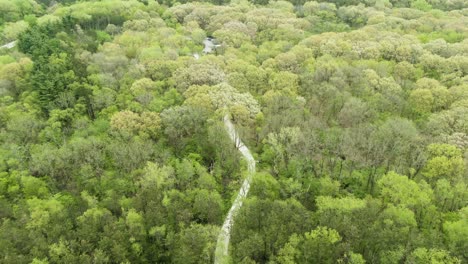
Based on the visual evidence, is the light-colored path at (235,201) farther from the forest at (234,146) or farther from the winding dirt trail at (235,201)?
the forest at (234,146)

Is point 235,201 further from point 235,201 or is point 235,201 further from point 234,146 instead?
point 234,146

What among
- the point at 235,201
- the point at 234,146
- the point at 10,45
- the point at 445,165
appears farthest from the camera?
the point at 10,45

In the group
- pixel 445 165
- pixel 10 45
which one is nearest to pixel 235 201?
pixel 445 165

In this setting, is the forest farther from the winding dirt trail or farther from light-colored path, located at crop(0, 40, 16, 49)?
Answer: light-colored path, located at crop(0, 40, 16, 49)

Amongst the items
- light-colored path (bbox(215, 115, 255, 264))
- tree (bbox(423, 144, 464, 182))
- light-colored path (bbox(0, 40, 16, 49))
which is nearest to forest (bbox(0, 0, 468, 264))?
tree (bbox(423, 144, 464, 182))

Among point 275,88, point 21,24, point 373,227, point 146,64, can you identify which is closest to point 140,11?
point 21,24
